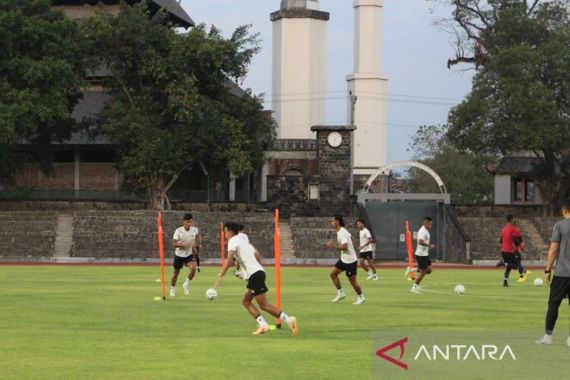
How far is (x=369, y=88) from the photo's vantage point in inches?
3952

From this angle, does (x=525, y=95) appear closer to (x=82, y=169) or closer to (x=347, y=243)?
(x=82, y=169)

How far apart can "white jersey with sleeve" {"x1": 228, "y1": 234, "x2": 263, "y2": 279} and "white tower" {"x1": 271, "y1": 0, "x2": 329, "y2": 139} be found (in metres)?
73.6

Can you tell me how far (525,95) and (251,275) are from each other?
157ft

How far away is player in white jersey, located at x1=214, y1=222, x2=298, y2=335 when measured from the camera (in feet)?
64.6

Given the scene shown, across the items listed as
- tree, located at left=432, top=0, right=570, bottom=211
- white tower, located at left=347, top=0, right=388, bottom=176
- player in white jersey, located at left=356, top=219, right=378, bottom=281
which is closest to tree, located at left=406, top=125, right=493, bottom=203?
white tower, located at left=347, top=0, right=388, bottom=176

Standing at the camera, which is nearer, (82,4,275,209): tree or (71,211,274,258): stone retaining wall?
(71,211,274,258): stone retaining wall

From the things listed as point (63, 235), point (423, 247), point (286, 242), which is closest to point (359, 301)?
point (423, 247)

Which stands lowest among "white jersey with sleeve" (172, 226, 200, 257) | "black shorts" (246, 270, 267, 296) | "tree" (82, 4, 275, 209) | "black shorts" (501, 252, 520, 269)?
"black shorts" (501, 252, 520, 269)

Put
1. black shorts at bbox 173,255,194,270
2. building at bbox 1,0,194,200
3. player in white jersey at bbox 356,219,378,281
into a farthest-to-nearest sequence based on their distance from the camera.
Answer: building at bbox 1,0,194,200, player in white jersey at bbox 356,219,378,281, black shorts at bbox 173,255,194,270

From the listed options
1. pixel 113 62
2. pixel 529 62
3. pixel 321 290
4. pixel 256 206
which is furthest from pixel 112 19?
pixel 321 290

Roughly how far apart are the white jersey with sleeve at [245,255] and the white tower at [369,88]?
260ft

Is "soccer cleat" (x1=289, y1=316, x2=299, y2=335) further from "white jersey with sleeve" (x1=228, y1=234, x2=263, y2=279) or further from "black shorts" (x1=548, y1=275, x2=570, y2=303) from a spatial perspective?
"black shorts" (x1=548, y1=275, x2=570, y2=303)

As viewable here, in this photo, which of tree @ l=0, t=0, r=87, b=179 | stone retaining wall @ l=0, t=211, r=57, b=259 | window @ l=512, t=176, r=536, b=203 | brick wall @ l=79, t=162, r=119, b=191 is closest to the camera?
stone retaining wall @ l=0, t=211, r=57, b=259

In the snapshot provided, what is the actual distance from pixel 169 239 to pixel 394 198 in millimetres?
11517
